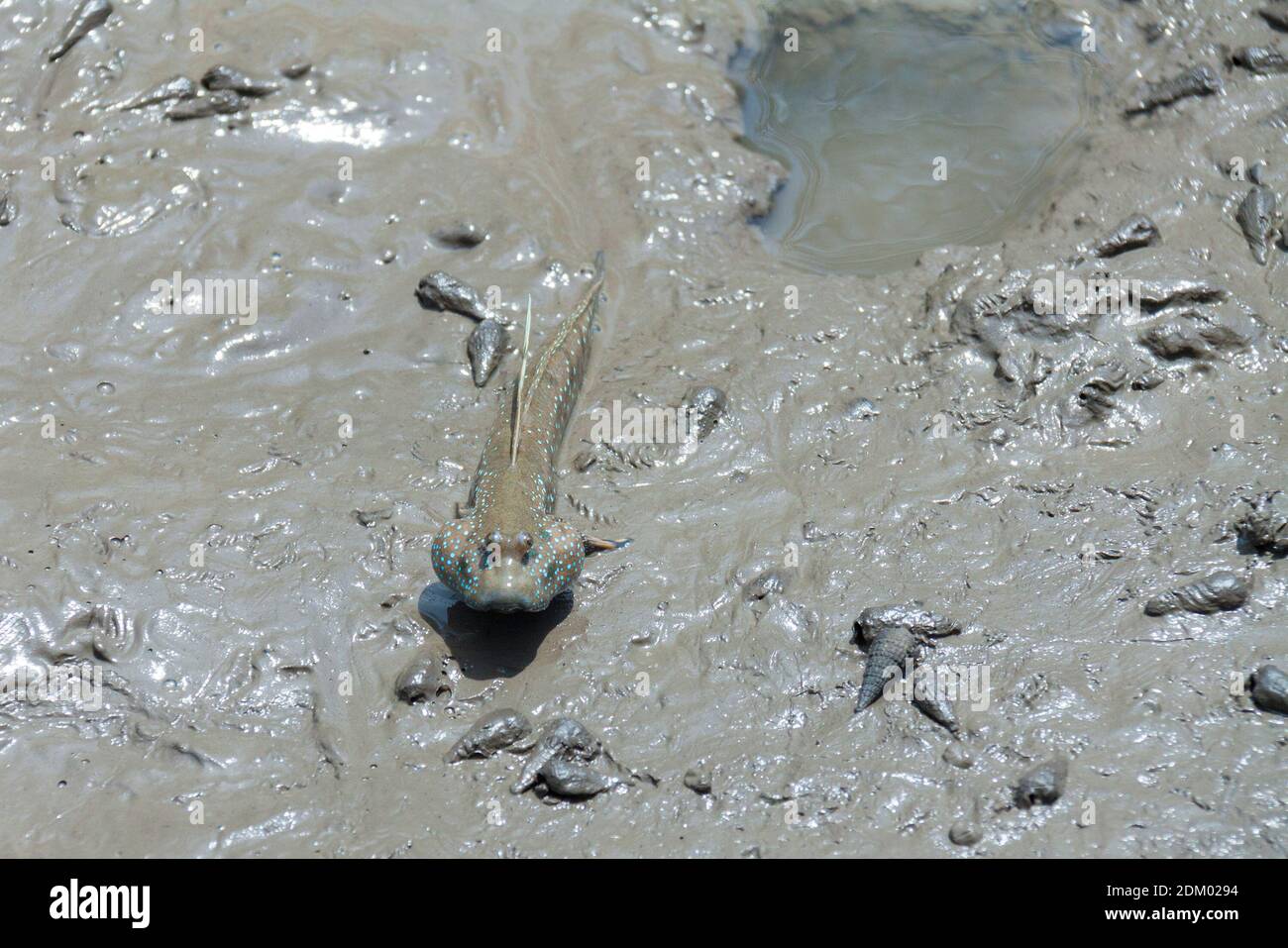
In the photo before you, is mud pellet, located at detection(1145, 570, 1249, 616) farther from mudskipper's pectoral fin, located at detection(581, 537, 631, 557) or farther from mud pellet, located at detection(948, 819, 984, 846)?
mudskipper's pectoral fin, located at detection(581, 537, 631, 557)

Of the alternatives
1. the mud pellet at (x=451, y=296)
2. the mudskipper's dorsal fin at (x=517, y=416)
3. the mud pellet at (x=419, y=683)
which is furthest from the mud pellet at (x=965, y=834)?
the mud pellet at (x=451, y=296)

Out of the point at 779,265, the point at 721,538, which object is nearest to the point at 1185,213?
the point at 779,265

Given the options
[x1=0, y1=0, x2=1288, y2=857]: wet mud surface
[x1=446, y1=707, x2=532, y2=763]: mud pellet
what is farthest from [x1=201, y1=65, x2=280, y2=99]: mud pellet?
[x1=446, y1=707, x2=532, y2=763]: mud pellet

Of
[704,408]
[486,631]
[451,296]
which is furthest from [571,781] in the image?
[451,296]

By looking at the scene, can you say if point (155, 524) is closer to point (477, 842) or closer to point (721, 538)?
point (477, 842)

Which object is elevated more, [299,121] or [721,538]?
[299,121]

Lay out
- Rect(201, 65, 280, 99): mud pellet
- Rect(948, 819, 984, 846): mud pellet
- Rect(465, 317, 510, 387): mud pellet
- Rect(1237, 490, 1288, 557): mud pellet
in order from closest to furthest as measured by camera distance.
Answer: Rect(948, 819, 984, 846): mud pellet → Rect(1237, 490, 1288, 557): mud pellet → Rect(465, 317, 510, 387): mud pellet → Rect(201, 65, 280, 99): mud pellet
